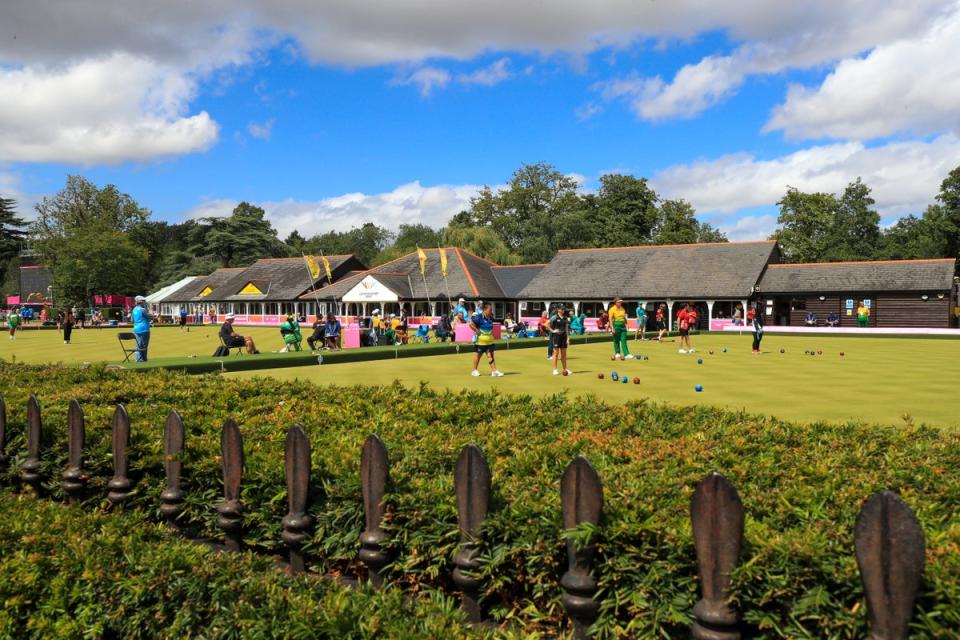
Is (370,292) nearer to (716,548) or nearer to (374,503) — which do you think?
(374,503)

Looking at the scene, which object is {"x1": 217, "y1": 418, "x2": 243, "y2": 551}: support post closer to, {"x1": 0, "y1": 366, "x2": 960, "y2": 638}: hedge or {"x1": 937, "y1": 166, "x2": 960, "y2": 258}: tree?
{"x1": 0, "y1": 366, "x2": 960, "y2": 638}: hedge

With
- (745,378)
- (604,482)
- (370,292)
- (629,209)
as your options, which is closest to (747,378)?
(745,378)

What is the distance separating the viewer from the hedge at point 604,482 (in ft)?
8.36

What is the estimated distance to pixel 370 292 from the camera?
205ft

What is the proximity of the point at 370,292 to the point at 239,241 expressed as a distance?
41.8 metres

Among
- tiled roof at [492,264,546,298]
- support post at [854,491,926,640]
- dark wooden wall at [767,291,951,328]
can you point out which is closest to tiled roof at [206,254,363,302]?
tiled roof at [492,264,546,298]

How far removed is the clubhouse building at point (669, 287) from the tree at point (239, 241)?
2504 cm

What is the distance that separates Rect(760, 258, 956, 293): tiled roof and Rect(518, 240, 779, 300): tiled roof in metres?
1.61

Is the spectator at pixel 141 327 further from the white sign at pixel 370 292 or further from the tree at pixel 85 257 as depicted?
→ the tree at pixel 85 257

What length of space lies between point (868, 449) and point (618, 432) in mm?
1581

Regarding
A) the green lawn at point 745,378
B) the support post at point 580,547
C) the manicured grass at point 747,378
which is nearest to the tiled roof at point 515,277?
the green lawn at point 745,378

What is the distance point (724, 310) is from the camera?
52.7m

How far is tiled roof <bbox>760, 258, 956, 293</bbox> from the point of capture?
46.6 m

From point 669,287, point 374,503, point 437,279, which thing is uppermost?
point 437,279
